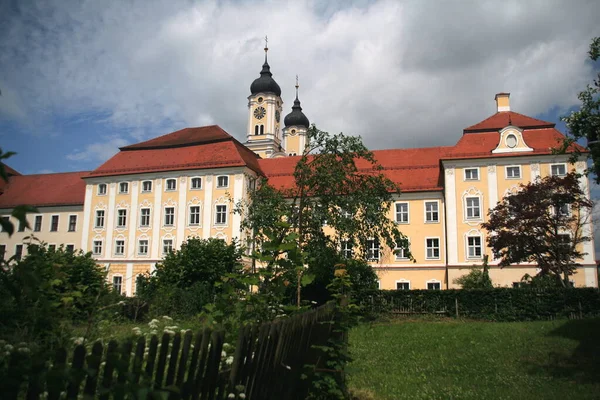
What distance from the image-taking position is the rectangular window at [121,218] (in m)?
42.6

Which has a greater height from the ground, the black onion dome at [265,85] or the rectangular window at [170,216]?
the black onion dome at [265,85]

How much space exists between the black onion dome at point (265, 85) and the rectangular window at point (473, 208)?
5286 cm

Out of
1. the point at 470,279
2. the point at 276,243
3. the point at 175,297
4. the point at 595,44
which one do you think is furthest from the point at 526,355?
the point at 470,279

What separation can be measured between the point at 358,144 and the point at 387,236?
4.68m

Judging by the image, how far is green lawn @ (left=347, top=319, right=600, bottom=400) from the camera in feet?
31.8

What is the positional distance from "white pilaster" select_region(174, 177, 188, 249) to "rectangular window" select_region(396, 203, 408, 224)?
16955mm

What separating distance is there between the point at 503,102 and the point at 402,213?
1332cm

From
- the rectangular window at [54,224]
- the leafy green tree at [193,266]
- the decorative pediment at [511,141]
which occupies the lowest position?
the leafy green tree at [193,266]

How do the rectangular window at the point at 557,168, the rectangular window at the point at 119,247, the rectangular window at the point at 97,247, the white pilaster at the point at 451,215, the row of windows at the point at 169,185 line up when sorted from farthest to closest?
the rectangular window at the point at 97,247
the rectangular window at the point at 119,247
the row of windows at the point at 169,185
the white pilaster at the point at 451,215
the rectangular window at the point at 557,168

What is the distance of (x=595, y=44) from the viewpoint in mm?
13648

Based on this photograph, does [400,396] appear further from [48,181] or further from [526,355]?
[48,181]

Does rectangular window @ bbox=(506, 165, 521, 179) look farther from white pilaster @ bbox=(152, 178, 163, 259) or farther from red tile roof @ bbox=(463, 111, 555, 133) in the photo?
white pilaster @ bbox=(152, 178, 163, 259)

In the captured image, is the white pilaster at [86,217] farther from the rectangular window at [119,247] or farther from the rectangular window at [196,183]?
the rectangular window at [196,183]

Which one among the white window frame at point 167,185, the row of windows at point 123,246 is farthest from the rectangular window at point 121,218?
the white window frame at point 167,185
